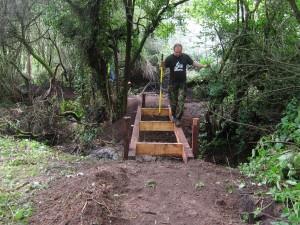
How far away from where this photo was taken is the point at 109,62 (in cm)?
1243

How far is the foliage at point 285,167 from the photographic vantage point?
178 inches

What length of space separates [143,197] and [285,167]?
1822 millimetres

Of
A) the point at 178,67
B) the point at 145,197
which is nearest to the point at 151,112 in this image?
the point at 178,67

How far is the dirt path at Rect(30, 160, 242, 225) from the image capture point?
4418mm

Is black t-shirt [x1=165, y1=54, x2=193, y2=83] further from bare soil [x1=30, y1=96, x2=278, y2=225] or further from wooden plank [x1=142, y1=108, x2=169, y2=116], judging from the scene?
bare soil [x1=30, y1=96, x2=278, y2=225]

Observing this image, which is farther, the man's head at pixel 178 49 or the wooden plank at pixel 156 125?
the man's head at pixel 178 49

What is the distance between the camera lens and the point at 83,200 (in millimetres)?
4566

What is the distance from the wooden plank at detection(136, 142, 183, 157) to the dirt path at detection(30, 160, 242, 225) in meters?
0.84

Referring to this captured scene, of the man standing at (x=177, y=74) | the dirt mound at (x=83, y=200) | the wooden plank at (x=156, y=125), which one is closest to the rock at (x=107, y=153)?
the wooden plank at (x=156, y=125)

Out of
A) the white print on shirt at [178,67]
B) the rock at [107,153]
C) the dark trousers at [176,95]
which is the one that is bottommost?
the rock at [107,153]

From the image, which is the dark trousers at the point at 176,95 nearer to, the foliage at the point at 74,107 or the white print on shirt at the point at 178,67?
the white print on shirt at the point at 178,67

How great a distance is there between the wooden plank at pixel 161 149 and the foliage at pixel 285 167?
1245 millimetres

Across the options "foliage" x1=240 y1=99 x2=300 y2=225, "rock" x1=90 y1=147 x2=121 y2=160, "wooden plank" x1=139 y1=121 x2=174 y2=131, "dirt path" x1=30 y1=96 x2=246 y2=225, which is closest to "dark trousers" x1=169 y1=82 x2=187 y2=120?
"wooden plank" x1=139 y1=121 x2=174 y2=131

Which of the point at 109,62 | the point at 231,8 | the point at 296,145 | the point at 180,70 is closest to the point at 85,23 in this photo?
the point at 109,62
